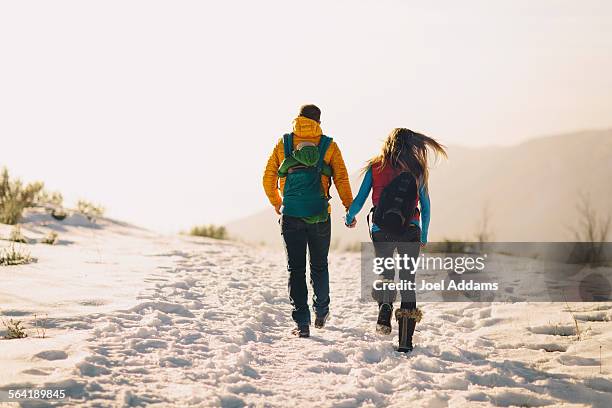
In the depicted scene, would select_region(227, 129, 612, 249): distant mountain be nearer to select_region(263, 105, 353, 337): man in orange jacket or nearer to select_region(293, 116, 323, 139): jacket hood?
select_region(263, 105, 353, 337): man in orange jacket

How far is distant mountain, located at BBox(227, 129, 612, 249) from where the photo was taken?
2415 inches

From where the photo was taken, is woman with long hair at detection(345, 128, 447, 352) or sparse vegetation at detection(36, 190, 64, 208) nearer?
woman with long hair at detection(345, 128, 447, 352)

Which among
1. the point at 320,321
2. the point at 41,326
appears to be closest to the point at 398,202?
the point at 320,321

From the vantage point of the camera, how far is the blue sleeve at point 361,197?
588cm

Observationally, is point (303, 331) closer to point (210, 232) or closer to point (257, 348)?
point (257, 348)

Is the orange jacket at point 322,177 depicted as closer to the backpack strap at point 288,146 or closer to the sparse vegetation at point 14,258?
the backpack strap at point 288,146

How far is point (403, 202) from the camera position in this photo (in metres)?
5.64

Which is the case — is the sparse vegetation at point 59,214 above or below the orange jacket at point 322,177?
below

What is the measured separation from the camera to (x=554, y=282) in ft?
30.9

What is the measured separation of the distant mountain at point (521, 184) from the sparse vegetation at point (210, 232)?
129 ft

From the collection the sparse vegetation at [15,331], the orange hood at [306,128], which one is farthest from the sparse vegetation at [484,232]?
the sparse vegetation at [15,331]

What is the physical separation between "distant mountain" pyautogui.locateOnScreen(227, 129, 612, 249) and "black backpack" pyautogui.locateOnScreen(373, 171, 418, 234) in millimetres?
50804

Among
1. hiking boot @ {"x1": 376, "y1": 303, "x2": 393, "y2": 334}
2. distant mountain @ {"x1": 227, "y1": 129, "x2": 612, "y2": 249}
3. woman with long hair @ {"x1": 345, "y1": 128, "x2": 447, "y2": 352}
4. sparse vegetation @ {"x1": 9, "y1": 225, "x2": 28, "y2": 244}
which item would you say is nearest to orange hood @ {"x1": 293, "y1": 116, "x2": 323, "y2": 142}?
woman with long hair @ {"x1": 345, "y1": 128, "x2": 447, "y2": 352}

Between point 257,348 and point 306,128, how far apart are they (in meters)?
2.05
